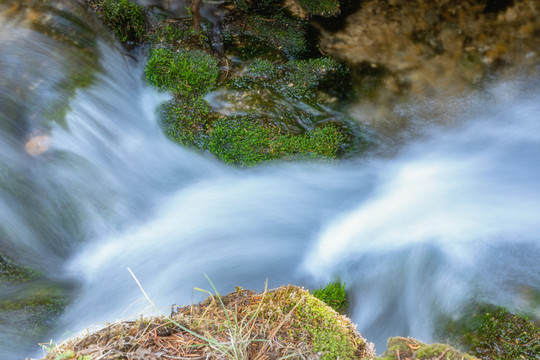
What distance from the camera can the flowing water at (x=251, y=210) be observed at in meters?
4.02

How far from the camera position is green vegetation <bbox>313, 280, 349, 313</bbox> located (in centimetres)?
393

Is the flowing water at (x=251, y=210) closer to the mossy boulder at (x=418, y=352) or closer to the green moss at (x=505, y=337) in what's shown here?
the green moss at (x=505, y=337)

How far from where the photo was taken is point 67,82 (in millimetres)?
5172

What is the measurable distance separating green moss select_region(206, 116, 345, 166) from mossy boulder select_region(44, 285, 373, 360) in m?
2.77

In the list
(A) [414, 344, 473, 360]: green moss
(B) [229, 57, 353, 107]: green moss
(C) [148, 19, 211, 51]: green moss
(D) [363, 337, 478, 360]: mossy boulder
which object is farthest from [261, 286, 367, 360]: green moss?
(C) [148, 19, 211, 51]: green moss

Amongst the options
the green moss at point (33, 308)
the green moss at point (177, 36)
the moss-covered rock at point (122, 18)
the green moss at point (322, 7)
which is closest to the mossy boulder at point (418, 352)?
the green moss at point (33, 308)

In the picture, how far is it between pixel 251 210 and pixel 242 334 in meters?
2.81

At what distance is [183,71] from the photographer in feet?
18.7

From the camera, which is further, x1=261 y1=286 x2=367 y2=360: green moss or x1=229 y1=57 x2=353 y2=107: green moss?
x1=229 y1=57 x2=353 y2=107: green moss

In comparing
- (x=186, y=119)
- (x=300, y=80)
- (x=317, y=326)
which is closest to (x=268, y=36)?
(x=300, y=80)

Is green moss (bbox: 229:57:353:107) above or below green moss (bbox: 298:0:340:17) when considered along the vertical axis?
below

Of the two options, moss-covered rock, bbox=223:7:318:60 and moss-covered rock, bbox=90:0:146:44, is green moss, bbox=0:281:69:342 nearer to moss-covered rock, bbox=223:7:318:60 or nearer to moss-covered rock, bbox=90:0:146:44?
moss-covered rock, bbox=90:0:146:44

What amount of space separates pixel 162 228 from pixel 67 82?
2257 mm

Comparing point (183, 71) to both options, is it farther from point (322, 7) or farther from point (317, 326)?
point (317, 326)
